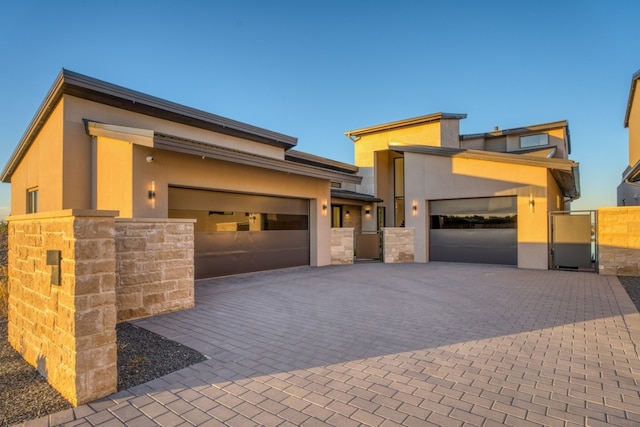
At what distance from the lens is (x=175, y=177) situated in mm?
9070

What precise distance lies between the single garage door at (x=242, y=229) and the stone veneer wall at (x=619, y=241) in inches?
409

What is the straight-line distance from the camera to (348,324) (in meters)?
5.67

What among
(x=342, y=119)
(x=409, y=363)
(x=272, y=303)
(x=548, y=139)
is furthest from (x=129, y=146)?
(x=548, y=139)

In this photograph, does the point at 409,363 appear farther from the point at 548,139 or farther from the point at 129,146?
the point at 548,139

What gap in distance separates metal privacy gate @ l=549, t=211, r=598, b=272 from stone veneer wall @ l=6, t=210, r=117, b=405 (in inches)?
556

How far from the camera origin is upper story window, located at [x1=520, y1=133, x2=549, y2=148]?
72.7 ft

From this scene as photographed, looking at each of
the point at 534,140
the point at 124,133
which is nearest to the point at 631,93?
the point at 534,140

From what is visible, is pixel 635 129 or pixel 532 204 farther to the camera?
pixel 635 129

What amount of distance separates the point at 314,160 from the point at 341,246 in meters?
6.60

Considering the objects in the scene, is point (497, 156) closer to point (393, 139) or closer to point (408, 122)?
point (408, 122)

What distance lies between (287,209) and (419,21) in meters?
9.30

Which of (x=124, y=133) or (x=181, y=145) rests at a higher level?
(x=124, y=133)

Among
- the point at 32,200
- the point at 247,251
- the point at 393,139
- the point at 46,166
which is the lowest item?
the point at 247,251

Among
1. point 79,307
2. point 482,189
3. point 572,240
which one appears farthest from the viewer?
point 482,189
